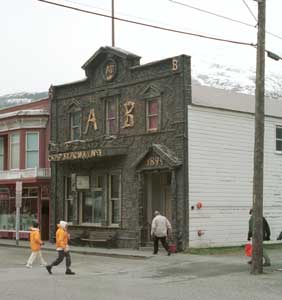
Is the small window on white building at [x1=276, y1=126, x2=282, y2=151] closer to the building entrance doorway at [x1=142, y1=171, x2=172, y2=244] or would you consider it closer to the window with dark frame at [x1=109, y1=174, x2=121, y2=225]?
the building entrance doorway at [x1=142, y1=171, x2=172, y2=244]

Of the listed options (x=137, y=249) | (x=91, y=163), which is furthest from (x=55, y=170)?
(x=137, y=249)

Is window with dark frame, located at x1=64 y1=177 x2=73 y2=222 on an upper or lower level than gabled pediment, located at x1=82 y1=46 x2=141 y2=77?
lower

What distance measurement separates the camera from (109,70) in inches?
1156

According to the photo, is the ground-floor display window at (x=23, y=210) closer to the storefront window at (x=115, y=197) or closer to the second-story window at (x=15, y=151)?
the second-story window at (x=15, y=151)

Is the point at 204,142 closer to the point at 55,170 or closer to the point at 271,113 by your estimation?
the point at 271,113

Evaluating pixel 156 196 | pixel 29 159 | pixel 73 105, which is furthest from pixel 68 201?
pixel 156 196

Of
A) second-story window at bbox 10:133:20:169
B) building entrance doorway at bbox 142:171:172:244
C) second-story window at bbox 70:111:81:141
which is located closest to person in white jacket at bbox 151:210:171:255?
building entrance doorway at bbox 142:171:172:244

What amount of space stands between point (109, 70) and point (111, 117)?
2154 mm

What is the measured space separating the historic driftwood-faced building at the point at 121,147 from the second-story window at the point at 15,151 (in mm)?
3045

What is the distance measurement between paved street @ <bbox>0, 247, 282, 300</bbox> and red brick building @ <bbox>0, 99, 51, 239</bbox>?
32.4 ft

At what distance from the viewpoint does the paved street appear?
13.7m

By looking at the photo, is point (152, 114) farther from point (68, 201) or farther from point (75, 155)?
point (68, 201)

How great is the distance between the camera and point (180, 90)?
25562 mm

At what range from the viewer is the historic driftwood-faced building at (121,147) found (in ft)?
84.0
